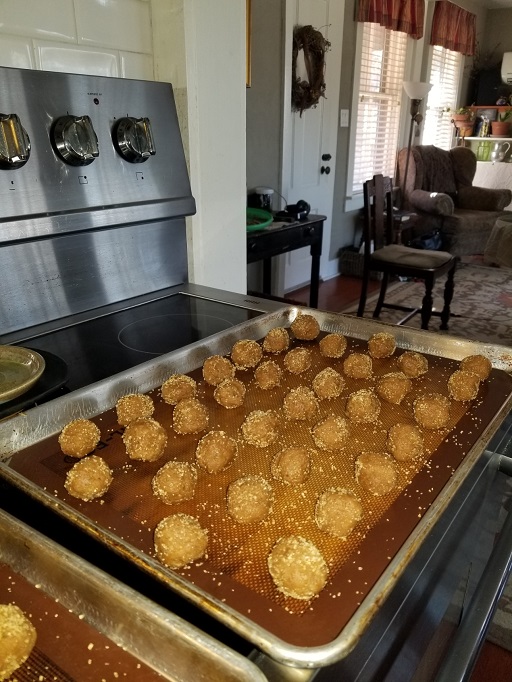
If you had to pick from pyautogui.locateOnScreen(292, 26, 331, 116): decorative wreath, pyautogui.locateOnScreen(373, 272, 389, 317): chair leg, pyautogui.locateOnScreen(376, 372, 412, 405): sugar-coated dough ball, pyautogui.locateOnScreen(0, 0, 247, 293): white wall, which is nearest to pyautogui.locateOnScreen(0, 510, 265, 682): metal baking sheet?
pyautogui.locateOnScreen(376, 372, 412, 405): sugar-coated dough ball

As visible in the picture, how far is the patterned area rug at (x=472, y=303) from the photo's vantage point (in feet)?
12.2

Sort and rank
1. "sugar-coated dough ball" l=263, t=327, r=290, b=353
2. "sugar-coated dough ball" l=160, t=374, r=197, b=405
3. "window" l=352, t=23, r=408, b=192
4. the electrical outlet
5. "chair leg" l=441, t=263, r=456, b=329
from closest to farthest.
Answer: "sugar-coated dough ball" l=160, t=374, r=197, b=405
"sugar-coated dough ball" l=263, t=327, r=290, b=353
"chair leg" l=441, t=263, r=456, b=329
the electrical outlet
"window" l=352, t=23, r=408, b=192

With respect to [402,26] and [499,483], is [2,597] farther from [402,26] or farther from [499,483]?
[402,26]

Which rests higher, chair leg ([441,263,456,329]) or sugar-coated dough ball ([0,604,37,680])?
sugar-coated dough ball ([0,604,37,680])

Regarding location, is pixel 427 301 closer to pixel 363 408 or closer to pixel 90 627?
pixel 363 408

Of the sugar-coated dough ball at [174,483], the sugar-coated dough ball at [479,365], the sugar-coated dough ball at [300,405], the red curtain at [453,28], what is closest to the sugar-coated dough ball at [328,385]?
the sugar-coated dough ball at [300,405]

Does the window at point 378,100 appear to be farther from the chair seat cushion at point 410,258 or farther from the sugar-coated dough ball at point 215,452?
the sugar-coated dough ball at point 215,452

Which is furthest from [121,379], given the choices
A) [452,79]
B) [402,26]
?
[452,79]

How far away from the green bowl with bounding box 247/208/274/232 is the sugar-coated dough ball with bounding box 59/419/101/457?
6.66ft

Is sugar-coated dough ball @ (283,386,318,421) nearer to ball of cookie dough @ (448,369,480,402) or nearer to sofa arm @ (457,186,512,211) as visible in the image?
ball of cookie dough @ (448,369,480,402)

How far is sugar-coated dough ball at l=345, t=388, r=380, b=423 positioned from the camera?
3.36ft

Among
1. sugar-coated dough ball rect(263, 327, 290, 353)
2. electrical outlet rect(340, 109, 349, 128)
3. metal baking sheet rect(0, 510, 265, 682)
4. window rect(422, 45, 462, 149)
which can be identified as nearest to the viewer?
metal baking sheet rect(0, 510, 265, 682)

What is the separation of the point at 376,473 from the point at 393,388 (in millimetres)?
292

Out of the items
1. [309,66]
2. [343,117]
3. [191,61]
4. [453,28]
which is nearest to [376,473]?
[191,61]
